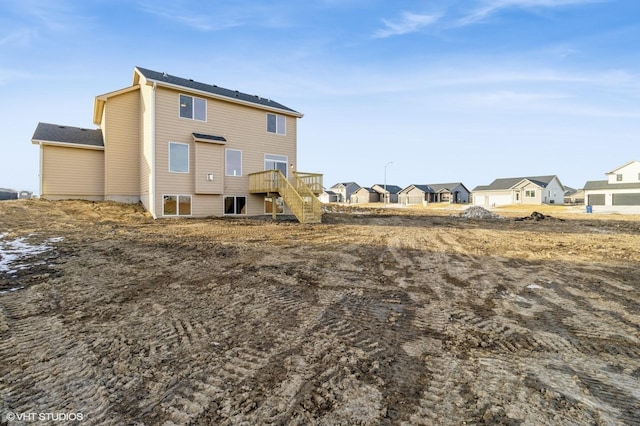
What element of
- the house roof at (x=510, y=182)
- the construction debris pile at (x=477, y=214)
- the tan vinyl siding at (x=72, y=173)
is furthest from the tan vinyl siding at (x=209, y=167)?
the house roof at (x=510, y=182)

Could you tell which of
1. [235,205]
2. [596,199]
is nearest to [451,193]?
[596,199]

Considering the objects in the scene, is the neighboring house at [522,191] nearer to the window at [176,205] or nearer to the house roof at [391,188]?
the house roof at [391,188]

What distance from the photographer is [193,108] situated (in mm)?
17609

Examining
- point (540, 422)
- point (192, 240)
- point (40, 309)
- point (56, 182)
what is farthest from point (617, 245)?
point (56, 182)

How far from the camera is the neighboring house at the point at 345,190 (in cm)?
8125

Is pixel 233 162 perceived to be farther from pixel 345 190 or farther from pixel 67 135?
pixel 345 190

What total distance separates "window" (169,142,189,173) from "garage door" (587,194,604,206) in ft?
177

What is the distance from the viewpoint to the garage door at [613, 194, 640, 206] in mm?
39406

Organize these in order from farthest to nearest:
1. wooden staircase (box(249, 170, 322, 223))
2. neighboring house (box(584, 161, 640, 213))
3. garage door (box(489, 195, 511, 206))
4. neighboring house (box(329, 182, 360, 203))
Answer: neighboring house (box(329, 182, 360, 203)), garage door (box(489, 195, 511, 206)), neighboring house (box(584, 161, 640, 213)), wooden staircase (box(249, 170, 322, 223))

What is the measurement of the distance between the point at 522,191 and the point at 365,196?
32.2 meters

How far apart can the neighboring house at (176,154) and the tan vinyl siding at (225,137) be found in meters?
0.05

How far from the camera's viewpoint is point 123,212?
648 inches

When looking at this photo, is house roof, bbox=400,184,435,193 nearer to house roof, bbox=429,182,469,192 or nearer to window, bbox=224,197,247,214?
house roof, bbox=429,182,469,192

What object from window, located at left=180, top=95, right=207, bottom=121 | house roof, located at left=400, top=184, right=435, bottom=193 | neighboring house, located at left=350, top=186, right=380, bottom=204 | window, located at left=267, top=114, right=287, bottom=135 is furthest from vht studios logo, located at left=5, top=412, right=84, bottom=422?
neighboring house, located at left=350, top=186, right=380, bottom=204
